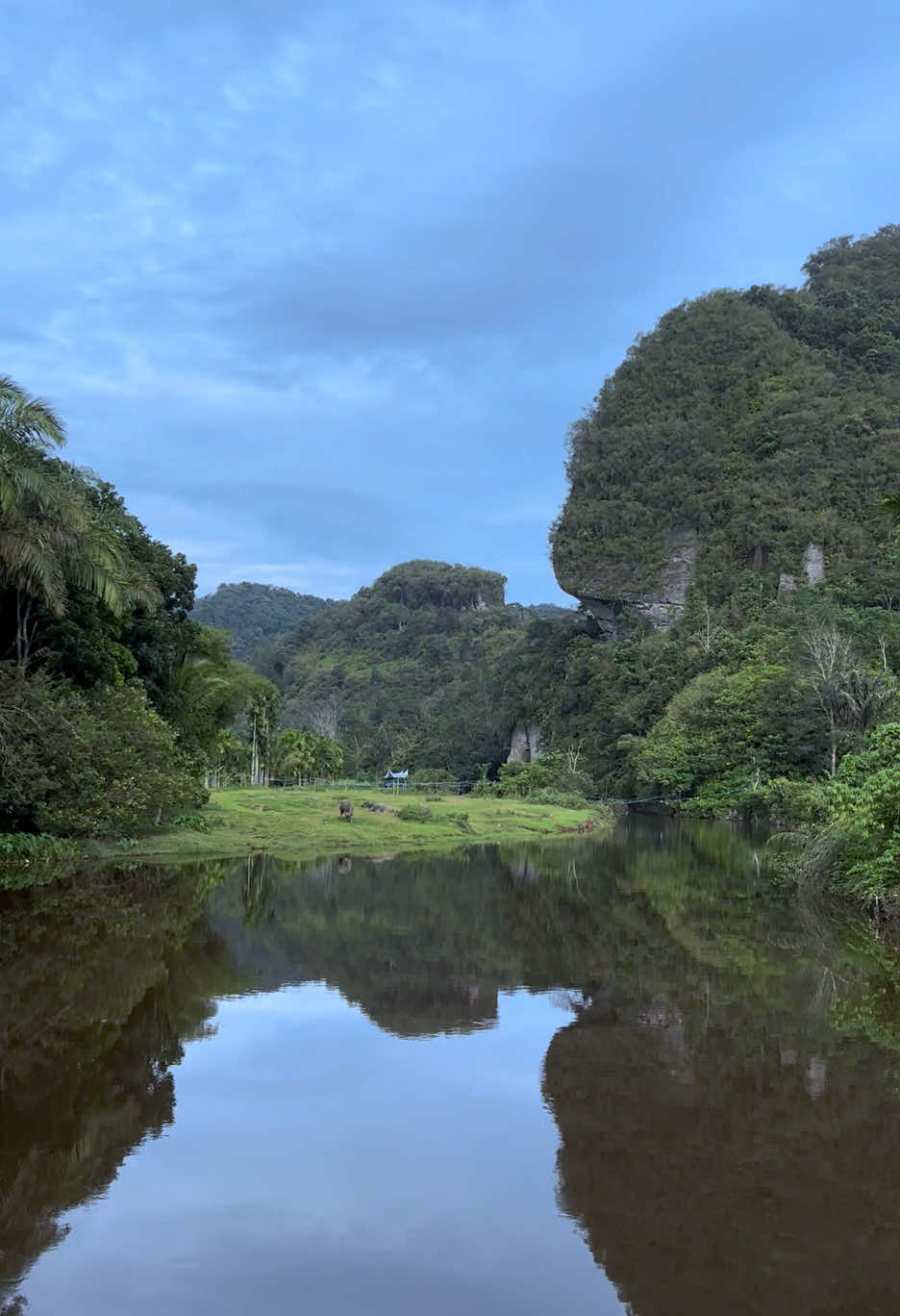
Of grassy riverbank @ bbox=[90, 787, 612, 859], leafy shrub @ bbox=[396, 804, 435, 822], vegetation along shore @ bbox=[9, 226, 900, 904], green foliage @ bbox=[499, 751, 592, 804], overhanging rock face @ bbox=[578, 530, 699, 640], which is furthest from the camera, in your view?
overhanging rock face @ bbox=[578, 530, 699, 640]

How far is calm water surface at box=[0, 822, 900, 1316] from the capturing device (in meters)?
4.70

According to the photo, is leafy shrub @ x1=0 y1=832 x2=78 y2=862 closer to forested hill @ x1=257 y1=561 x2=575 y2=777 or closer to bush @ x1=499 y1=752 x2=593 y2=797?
bush @ x1=499 y1=752 x2=593 y2=797

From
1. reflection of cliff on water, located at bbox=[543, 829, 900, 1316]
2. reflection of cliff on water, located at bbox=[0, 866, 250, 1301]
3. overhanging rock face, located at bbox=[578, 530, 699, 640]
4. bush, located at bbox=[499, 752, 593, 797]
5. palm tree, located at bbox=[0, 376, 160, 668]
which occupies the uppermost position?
overhanging rock face, located at bbox=[578, 530, 699, 640]

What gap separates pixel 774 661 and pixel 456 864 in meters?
36.7

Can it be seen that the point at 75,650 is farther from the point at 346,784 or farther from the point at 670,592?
the point at 670,592

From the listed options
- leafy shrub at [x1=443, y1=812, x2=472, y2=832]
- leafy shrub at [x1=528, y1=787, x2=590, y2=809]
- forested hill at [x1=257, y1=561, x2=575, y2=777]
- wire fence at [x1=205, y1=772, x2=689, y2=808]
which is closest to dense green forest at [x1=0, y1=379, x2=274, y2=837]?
leafy shrub at [x1=443, y1=812, x2=472, y2=832]

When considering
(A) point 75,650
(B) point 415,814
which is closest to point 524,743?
(B) point 415,814

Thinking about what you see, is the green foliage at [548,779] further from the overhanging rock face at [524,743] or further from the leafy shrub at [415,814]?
the leafy shrub at [415,814]

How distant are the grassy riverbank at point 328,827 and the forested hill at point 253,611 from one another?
9925 cm

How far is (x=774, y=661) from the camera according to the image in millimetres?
56531

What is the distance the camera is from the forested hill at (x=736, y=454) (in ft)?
222

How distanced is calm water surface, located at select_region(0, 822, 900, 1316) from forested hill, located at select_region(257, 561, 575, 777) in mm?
65651

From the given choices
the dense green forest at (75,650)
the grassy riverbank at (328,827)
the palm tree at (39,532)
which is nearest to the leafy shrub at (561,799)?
the grassy riverbank at (328,827)

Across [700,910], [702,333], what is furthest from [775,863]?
[702,333]
